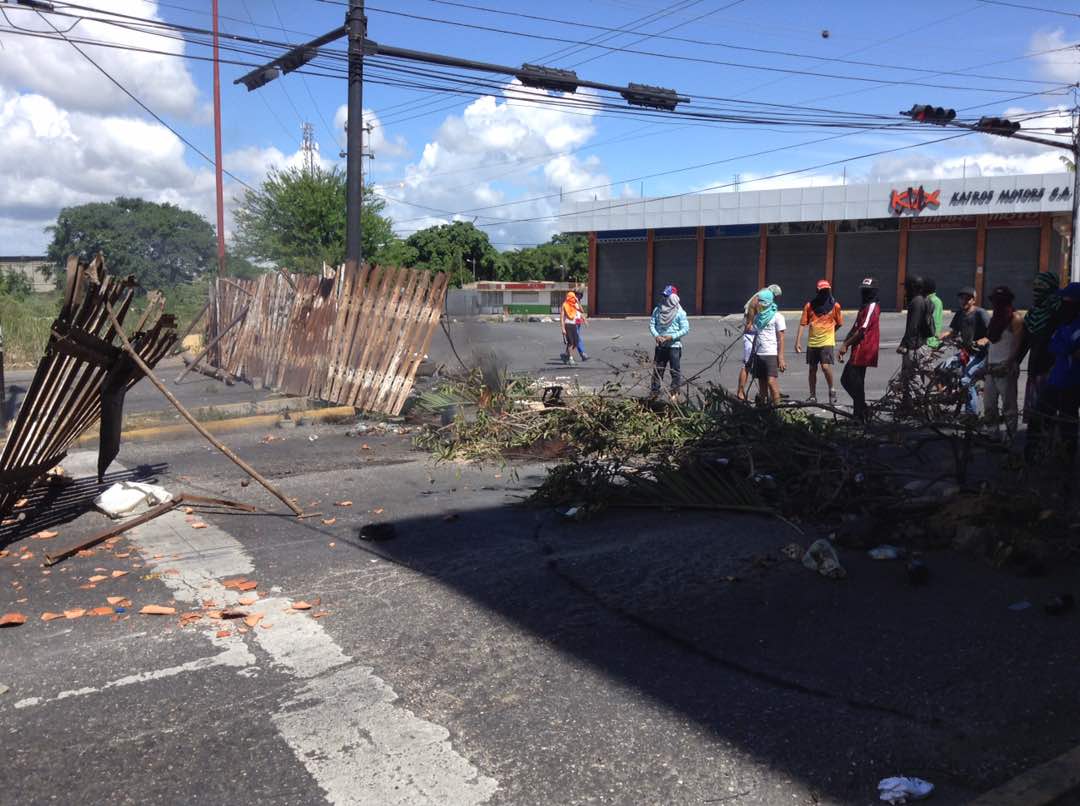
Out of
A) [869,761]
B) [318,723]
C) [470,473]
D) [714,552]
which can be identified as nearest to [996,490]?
[714,552]

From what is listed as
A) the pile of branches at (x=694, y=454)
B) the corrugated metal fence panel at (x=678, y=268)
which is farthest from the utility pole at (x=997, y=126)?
the corrugated metal fence panel at (x=678, y=268)

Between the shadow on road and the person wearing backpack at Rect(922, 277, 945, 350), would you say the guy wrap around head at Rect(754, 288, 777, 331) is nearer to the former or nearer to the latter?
the person wearing backpack at Rect(922, 277, 945, 350)

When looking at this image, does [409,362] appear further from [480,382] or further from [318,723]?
[318,723]

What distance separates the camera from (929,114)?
2127 cm

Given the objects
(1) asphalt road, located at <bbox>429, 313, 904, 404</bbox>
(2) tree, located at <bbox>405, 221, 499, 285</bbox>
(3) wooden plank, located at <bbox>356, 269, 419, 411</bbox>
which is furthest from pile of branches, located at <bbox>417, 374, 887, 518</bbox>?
(2) tree, located at <bbox>405, 221, 499, 285</bbox>

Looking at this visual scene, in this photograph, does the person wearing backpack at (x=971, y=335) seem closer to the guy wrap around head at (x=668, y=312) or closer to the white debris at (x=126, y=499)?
the guy wrap around head at (x=668, y=312)

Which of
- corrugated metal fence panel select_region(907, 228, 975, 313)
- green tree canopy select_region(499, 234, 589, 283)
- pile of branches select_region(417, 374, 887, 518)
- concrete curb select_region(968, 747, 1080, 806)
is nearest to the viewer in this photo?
concrete curb select_region(968, 747, 1080, 806)

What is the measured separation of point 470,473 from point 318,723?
5.10 metres

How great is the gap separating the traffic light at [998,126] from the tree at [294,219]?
874 inches

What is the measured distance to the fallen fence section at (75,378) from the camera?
5837 millimetres

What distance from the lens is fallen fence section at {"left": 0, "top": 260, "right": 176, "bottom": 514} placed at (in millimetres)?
5837

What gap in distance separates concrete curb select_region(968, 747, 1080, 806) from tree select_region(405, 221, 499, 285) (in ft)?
217

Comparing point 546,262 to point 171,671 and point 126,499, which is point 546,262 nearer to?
point 126,499

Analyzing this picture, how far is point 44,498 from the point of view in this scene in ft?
24.0
